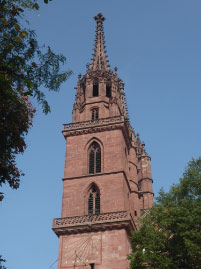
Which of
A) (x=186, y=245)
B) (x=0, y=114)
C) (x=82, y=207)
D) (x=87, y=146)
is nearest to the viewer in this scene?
(x=0, y=114)

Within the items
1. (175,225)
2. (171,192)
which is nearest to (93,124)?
(171,192)

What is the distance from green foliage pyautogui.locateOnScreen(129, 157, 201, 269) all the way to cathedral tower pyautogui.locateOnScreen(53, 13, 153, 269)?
5.13m

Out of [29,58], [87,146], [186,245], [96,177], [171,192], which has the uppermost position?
[87,146]

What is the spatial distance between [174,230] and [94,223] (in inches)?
327

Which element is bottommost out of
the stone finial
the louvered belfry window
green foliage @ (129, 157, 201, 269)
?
green foliage @ (129, 157, 201, 269)

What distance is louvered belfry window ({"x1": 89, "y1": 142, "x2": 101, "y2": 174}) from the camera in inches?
1312

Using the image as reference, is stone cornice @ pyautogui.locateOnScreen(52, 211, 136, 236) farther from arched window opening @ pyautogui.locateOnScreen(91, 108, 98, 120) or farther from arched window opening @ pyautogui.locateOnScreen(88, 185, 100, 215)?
arched window opening @ pyautogui.locateOnScreen(91, 108, 98, 120)

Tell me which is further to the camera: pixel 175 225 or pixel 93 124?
pixel 93 124

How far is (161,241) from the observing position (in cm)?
2166

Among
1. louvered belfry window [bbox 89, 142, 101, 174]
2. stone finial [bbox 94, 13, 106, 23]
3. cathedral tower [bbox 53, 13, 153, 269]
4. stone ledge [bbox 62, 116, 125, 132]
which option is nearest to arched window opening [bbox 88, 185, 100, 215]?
cathedral tower [bbox 53, 13, 153, 269]

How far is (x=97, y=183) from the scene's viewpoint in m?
31.9

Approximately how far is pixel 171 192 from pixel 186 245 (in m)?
4.51

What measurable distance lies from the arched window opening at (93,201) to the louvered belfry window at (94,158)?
5.43 ft

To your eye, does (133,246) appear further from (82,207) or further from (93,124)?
(93,124)
